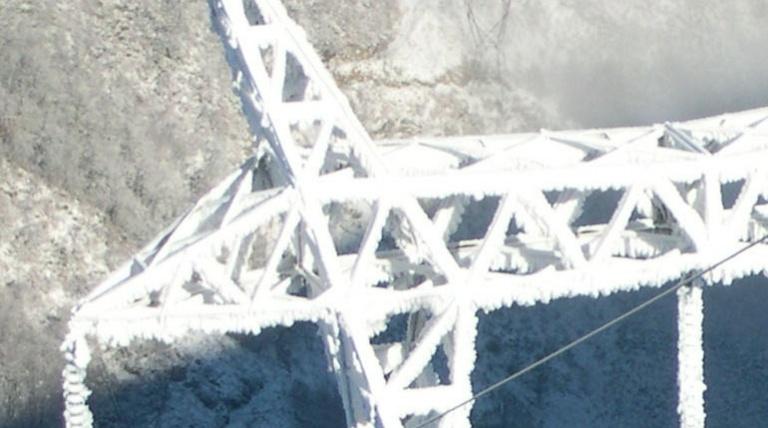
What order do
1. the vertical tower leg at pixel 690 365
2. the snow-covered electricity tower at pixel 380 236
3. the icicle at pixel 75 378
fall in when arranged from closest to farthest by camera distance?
the icicle at pixel 75 378
the snow-covered electricity tower at pixel 380 236
the vertical tower leg at pixel 690 365

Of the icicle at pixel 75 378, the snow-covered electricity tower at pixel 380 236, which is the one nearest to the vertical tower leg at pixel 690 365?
the snow-covered electricity tower at pixel 380 236

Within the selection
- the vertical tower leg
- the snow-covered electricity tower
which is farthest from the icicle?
the vertical tower leg

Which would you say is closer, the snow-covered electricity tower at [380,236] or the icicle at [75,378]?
the icicle at [75,378]

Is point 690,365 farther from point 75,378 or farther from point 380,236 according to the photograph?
point 75,378

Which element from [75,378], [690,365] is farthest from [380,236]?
[690,365]

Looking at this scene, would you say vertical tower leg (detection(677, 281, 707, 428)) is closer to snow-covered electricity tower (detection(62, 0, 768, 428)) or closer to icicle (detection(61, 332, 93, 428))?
snow-covered electricity tower (detection(62, 0, 768, 428))

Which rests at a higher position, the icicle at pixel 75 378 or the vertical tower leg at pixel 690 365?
the vertical tower leg at pixel 690 365

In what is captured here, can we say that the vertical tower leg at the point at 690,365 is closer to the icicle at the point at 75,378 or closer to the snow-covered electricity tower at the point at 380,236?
the snow-covered electricity tower at the point at 380,236
